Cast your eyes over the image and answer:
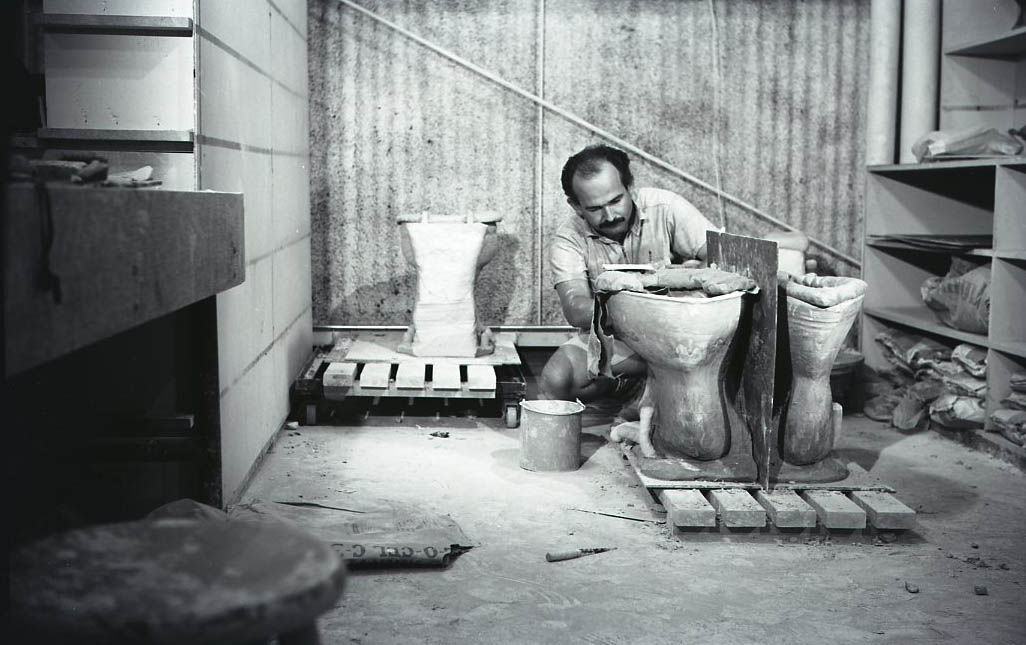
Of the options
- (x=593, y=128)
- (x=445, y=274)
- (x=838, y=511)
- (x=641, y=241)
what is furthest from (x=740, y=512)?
(x=593, y=128)

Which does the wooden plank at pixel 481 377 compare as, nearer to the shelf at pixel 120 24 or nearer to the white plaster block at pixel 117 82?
the white plaster block at pixel 117 82

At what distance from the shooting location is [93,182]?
85.0 inches

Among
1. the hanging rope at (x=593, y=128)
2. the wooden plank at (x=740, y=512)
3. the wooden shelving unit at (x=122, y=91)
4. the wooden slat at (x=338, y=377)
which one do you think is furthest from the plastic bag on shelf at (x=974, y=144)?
the wooden shelving unit at (x=122, y=91)

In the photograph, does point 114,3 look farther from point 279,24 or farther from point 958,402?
point 958,402

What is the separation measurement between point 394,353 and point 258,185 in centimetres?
163

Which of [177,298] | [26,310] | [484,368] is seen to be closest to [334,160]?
[484,368]

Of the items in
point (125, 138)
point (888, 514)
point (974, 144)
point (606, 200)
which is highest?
point (974, 144)

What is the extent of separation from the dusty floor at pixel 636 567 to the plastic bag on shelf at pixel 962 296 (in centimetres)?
83

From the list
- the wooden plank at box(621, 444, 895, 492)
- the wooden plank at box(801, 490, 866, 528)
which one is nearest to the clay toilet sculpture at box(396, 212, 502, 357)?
the wooden plank at box(621, 444, 895, 492)

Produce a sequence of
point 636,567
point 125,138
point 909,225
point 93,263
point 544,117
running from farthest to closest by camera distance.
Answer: point 544,117 < point 909,225 < point 125,138 < point 636,567 < point 93,263

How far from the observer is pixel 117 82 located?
3.88m

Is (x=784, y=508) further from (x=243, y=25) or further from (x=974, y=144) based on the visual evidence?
(x=243, y=25)

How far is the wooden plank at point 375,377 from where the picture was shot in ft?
18.6

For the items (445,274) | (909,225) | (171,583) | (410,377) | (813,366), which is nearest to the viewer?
(171,583)
